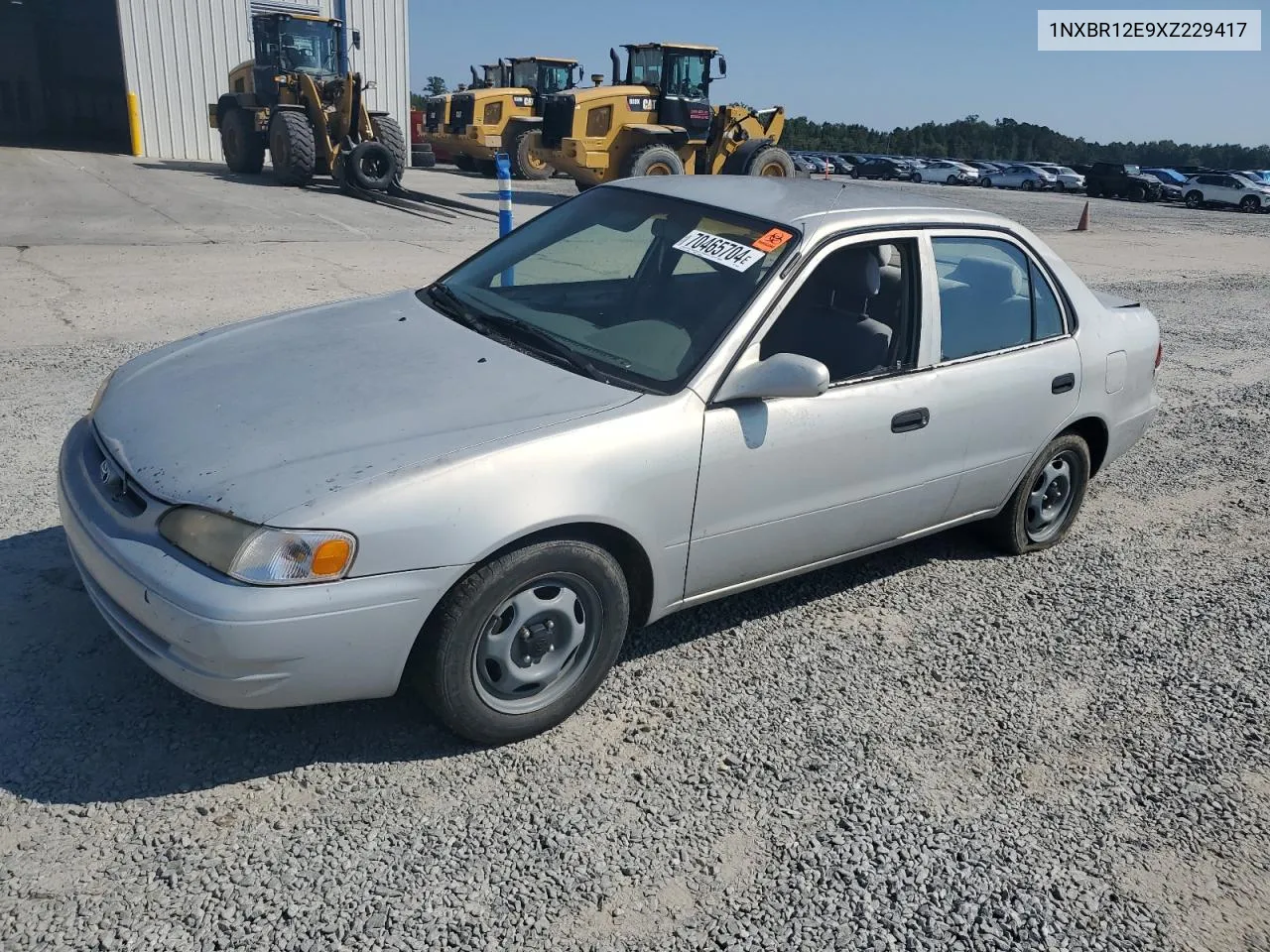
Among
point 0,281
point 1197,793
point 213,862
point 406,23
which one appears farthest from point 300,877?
point 406,23

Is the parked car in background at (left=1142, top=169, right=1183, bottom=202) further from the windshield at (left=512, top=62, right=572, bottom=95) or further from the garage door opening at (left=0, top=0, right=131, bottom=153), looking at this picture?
the garage door opening at (left=0, top=0, right=131, bottom=153)

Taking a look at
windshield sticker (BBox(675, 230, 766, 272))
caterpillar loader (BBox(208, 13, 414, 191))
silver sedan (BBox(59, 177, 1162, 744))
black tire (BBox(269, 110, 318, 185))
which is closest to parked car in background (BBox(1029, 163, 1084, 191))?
caterpillar loader (BBox(208, 13, 414, 191))

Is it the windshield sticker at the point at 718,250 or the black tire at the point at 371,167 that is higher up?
the windshield sticker at the point at 718,250

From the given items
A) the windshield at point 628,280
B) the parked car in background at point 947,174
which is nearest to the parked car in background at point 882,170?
the parked car in background at point 947,174

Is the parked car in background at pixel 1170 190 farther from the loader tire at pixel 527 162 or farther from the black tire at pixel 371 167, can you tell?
the black tire at pixel 371 167

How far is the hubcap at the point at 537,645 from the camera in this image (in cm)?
288

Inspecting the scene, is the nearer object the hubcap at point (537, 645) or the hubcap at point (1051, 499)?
the hubcap at point (537, 645)

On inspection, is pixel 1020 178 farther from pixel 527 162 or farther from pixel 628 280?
pixel 628 280

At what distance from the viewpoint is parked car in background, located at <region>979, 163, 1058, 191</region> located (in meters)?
44.7

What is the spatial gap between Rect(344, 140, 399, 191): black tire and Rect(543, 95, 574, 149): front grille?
11.0ft

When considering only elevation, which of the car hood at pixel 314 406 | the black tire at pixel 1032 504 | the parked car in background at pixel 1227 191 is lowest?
the parked car in background at pixel 1227 191

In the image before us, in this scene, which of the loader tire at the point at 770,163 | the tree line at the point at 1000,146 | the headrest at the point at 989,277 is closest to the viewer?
the headrest at the point at 989,277

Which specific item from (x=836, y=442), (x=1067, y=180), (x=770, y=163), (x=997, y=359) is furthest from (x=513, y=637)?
(x=1067, y=180)

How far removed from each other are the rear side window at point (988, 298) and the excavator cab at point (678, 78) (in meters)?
17.5
